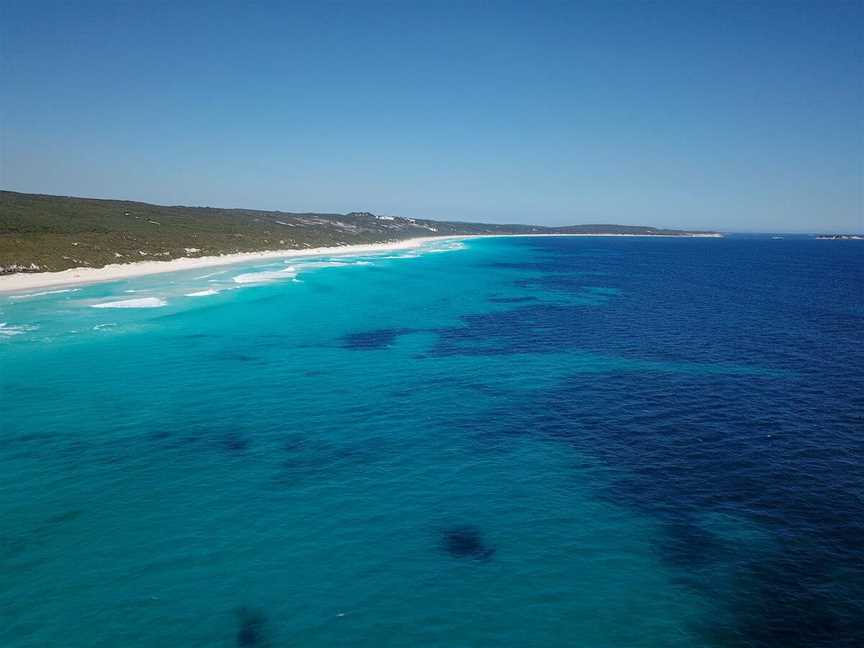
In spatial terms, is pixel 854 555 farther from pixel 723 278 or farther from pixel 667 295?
pixel 723 278

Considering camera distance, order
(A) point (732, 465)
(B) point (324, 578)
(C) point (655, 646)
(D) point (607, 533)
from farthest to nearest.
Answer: (A) point (732, 465), (D) point (607, 533), (B) point (324, 578), (C) point (655, 646)

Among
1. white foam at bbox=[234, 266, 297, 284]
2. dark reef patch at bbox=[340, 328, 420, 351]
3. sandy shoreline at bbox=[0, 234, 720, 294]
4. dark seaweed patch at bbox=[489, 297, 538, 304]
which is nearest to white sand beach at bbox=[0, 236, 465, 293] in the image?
sandy shoreline at bbox=[0, 234, 720, 294]

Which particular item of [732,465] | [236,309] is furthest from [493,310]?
[732,465]

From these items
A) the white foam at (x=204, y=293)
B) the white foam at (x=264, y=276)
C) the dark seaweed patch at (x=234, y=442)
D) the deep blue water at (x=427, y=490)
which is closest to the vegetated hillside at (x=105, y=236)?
the white foam at (x=264, y=276)

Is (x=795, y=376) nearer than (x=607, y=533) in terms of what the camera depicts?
No

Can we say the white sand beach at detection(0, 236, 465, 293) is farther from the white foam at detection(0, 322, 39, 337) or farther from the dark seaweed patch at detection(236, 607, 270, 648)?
the dark seaweed patch at detection(236, 607, 270, 648)

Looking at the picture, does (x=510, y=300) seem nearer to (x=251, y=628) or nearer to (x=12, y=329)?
(x=12, y=329)

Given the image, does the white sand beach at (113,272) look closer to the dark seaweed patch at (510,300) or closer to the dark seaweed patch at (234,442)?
the dark seaweed patch at (510,300)
